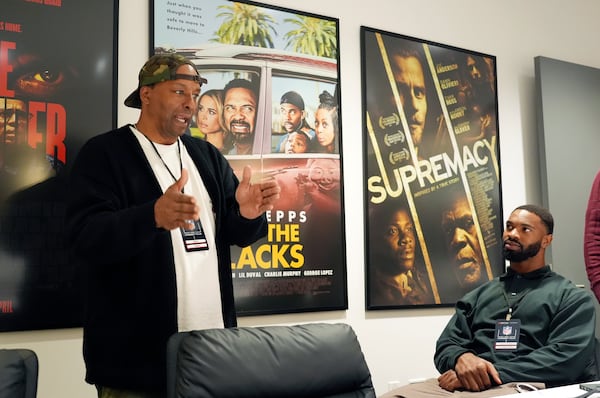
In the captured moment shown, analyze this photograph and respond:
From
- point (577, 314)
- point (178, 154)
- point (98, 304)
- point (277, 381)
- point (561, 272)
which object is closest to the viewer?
point (277, 381)

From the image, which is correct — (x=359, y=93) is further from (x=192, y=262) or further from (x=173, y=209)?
(x=173, y=209)

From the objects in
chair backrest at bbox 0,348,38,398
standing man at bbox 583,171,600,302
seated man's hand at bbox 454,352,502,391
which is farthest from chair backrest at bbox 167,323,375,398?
standing man at bbox 583,171,600,302

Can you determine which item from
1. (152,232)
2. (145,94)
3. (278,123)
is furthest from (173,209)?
(278,123)

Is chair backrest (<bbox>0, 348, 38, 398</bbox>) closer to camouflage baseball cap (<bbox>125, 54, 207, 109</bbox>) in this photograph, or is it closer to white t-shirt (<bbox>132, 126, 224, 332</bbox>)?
white t-shirt (<bbox>132, 126, 224, 332</bbox>)

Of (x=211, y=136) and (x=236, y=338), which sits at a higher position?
(x=211, y=136)

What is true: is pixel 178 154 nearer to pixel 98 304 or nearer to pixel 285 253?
pixel 98 304

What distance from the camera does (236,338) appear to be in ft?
5.12

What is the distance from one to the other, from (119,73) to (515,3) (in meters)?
2.62

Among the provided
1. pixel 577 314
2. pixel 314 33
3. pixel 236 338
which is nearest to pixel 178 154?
pixel 236 338

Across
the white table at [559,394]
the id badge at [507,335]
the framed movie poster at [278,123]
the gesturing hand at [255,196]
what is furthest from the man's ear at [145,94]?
the id badge at [507,335]

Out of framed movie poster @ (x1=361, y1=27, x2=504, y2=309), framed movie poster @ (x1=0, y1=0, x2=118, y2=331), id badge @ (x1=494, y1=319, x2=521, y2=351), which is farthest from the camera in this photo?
framed movie poster @ (x1=361, y1=27, x2=504, y2=309)

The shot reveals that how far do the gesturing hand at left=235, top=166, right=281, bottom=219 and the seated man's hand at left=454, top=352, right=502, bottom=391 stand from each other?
1.10 metres

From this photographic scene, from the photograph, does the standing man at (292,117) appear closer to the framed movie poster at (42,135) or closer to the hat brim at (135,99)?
the framed movie poster at (42,135)

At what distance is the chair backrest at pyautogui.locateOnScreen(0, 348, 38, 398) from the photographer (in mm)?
1289
